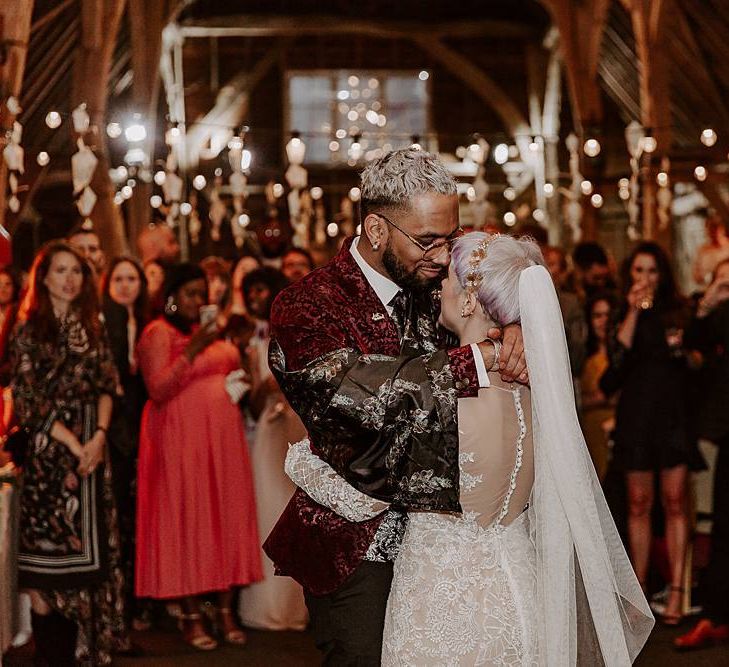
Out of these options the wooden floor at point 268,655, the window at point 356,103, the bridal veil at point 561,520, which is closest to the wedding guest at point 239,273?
the wooden floor at point 268,655

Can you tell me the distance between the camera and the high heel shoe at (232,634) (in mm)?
5395

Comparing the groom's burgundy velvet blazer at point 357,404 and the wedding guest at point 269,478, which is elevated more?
the groom's burgundy velvet blazer at point 357,404

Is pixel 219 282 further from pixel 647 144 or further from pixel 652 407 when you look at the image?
pixel 647 144

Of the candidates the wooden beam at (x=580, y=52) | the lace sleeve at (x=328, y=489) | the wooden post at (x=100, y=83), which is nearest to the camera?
the lace sleeve at (x=328, y=489)

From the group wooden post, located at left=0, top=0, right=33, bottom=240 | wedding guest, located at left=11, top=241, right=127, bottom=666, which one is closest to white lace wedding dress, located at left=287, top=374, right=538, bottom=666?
wedding guest, located at left=11, top=241, right=127, bottom=666

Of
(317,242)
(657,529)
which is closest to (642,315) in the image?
(657,529)

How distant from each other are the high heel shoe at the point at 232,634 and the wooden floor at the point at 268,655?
0.04 meters

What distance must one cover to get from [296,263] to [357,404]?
12.5 feet

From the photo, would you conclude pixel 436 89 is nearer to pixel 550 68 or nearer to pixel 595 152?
pixel 550 68

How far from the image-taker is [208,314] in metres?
5.26

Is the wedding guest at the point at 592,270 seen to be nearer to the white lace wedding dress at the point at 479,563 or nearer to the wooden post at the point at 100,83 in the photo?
the wooden post at the point at 100,83

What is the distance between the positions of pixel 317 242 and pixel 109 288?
36.8 ft

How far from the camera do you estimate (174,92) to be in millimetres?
18438

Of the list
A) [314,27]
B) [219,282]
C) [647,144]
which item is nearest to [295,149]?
[647,144]
